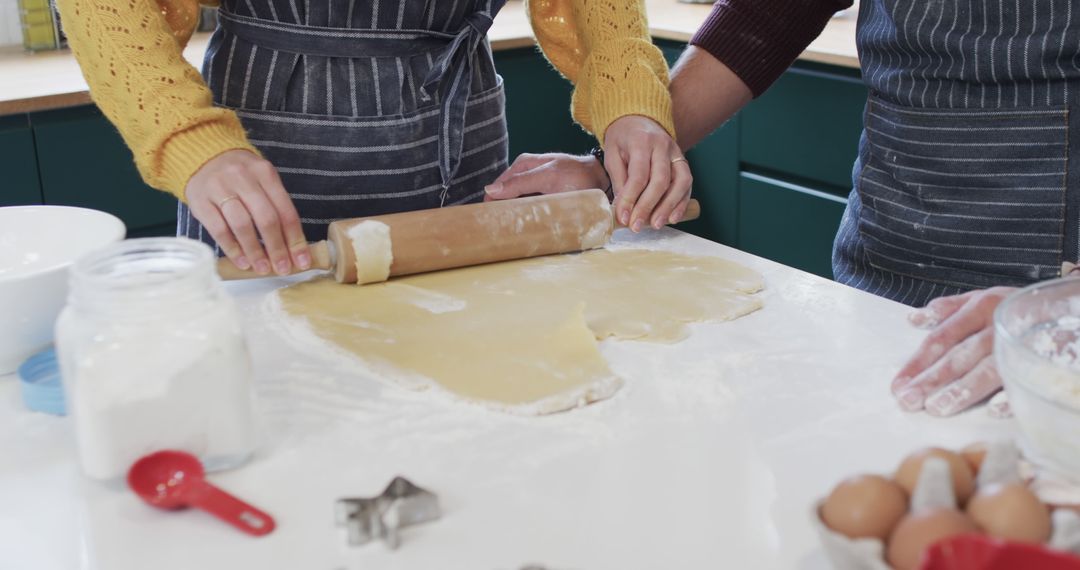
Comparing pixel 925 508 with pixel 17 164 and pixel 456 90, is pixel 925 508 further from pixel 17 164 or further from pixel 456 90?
pixel 17 164

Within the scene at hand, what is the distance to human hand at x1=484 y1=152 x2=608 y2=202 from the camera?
1.34 m

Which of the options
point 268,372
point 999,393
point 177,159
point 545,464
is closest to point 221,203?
point 177,159

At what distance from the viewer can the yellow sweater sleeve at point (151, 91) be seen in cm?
111

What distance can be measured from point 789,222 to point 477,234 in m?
1.56

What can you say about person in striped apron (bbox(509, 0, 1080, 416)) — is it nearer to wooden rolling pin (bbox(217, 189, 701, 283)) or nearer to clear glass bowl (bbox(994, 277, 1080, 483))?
wooden rolling pin (bbox(217, 189, 701, 283))

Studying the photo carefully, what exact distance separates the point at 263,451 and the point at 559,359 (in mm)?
271

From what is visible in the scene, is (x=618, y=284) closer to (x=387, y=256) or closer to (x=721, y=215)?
(x=387, y=256)

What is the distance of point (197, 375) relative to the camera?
0.74 meters

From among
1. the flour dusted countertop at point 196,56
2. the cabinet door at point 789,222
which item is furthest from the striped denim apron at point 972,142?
the cabinet door at point 789,222

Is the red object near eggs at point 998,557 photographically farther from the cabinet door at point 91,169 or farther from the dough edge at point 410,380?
the cabinet door at point 91,169

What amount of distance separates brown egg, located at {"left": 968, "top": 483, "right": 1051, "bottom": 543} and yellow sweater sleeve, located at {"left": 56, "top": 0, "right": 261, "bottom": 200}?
0.81 meters

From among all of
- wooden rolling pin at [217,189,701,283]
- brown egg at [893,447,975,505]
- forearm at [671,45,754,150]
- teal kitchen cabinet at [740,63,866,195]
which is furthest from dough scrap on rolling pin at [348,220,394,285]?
teal kitchen cabinet at [740,63,866,195]

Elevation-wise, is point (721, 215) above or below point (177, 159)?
below

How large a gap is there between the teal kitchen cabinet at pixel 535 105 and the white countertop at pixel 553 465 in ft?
5.95
